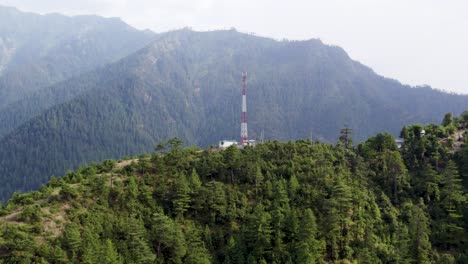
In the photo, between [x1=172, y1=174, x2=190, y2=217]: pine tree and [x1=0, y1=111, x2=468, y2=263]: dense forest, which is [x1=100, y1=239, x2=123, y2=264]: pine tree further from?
[x1=172, y1=174, x2=190, y2=217]: pine tree

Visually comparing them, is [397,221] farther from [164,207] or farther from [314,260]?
[164,207]

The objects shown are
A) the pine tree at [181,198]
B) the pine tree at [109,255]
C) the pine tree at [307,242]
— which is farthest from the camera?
the pine tree at [181,198]

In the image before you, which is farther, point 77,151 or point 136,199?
point 77,151

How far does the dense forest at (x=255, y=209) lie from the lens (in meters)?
45.1

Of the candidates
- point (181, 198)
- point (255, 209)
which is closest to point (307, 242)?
point (255, 209)

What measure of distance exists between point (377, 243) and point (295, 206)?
12.4m

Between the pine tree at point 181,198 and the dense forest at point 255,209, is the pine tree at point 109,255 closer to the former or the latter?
the dense forest at point 255,209

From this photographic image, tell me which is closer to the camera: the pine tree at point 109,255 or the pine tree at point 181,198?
the pine tree at point 109,255

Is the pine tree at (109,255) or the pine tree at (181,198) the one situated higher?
the pine tree at (181,198)

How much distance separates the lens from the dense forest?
45.1m

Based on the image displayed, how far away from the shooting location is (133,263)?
138 feet

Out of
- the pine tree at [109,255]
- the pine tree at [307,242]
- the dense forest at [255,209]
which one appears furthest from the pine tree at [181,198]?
the pine tree at [307,242]

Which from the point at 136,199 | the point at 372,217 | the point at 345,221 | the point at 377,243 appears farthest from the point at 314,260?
the point at 136,199

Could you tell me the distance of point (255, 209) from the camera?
5081 cm
